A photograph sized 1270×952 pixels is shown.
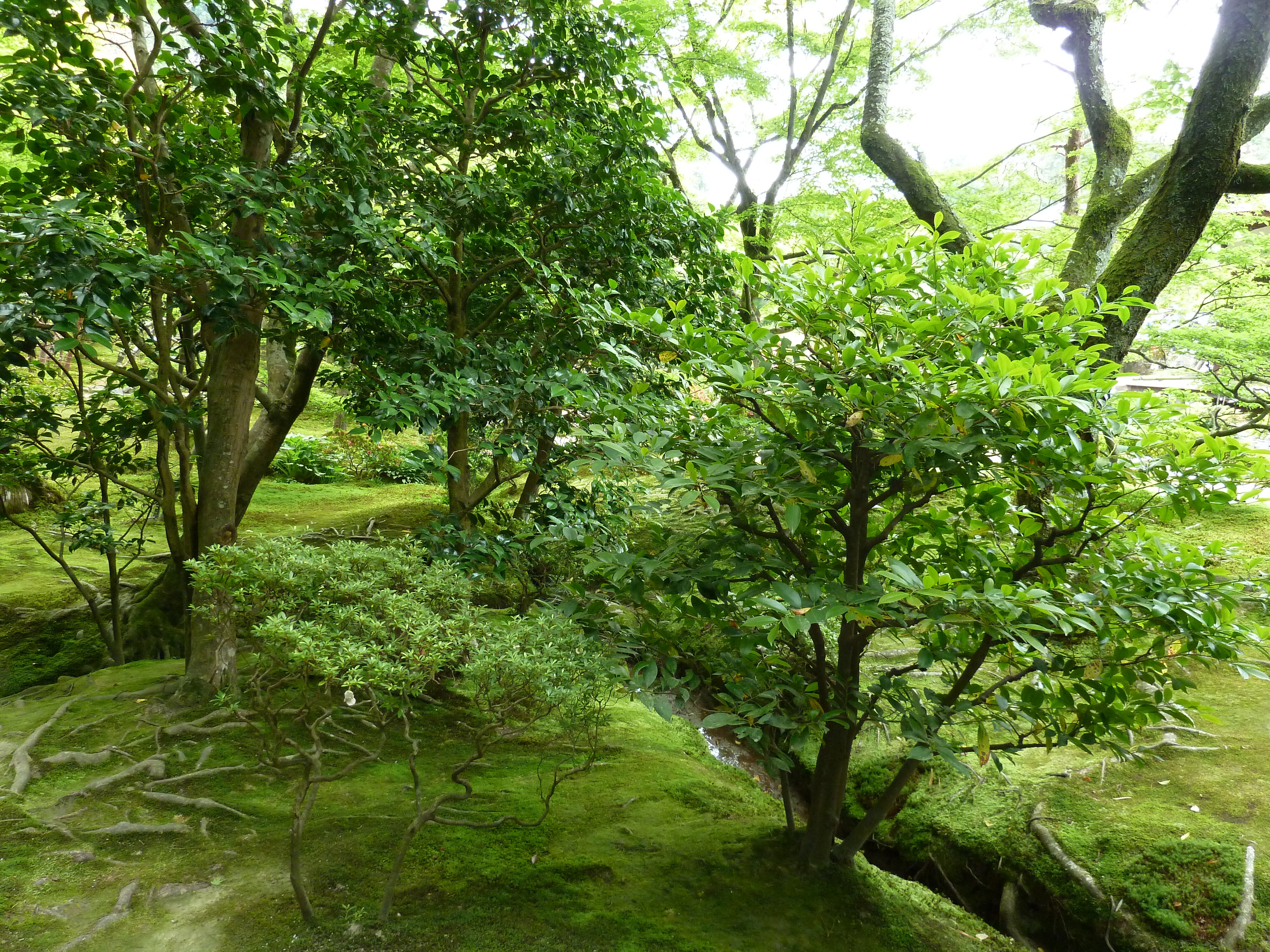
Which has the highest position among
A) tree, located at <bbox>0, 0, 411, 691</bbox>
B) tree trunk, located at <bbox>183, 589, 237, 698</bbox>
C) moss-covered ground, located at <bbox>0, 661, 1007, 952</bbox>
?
tree, located at <bbox>0, 0, 411, 691</bbox>

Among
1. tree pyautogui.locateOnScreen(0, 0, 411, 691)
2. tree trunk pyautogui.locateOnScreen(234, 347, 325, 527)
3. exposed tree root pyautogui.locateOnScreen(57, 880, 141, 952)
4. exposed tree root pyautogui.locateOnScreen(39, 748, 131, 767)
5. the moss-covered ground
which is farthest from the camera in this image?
tree trunk pyautogui.locateOnScreen(234, 347, 325, 527)

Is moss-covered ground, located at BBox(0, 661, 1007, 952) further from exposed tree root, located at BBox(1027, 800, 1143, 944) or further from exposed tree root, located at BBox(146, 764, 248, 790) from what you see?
exposed tree root, located at BBox(1027, 800, 1143, 944)

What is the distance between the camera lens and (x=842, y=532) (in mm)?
2723

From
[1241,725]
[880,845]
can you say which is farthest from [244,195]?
[1241,725]

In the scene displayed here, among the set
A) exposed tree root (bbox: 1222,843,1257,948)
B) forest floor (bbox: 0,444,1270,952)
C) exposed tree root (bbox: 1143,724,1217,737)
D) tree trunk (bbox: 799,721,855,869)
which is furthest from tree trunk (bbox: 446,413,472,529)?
exposed tree root (bbox: 1143,724,1217,737)

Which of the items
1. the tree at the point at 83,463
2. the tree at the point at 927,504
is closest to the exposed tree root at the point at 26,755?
the tree at the point at 83,463

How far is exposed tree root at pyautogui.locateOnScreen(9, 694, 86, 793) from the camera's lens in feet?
11.0

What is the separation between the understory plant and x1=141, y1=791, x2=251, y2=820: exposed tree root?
2.04 feet

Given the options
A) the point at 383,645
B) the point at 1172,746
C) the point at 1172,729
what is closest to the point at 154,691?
the point at 383,645

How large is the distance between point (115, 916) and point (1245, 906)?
4669 mm

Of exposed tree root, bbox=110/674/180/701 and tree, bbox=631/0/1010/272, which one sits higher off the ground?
tree, bbox=631/0/1010/272

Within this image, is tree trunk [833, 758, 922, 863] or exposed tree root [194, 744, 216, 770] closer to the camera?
tree trunk [833, 758, 922, 863]

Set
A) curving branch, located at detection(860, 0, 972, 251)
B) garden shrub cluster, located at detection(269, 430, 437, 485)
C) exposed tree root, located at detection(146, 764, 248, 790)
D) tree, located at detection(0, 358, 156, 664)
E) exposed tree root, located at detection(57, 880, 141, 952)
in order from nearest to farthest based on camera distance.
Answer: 1. exposed tree root, located at detection(57, 880, 141, 952)
2. exposed tree root, located at detection(146, 764, 248, 790)
3. tree, located at detection(0, 358, 156, 664)
4. curving branch, located at detection(860, 0, 972, 251)
5. garden shrub cluster, located at detection(269, 430, 437, 485)

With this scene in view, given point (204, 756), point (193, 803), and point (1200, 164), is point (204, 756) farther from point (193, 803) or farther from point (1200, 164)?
point (1200, 164)
